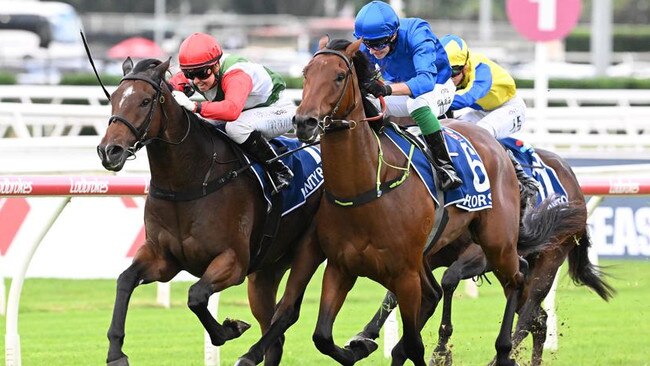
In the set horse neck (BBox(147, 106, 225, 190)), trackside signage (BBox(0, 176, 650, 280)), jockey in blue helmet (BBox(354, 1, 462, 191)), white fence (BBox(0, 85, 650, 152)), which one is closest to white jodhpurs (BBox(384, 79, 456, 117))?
jockey in blue helmet (BBox(354, 1, 462, 191))

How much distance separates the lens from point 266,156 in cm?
652

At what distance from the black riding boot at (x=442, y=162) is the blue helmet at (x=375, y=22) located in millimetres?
572

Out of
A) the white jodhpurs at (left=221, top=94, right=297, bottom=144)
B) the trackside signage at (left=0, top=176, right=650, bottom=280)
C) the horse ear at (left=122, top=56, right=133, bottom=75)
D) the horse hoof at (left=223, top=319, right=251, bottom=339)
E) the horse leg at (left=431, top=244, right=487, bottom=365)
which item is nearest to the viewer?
the horse ear at (left=122, top=56, right=133, bottom=75)

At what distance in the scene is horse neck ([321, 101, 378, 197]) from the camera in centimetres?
588

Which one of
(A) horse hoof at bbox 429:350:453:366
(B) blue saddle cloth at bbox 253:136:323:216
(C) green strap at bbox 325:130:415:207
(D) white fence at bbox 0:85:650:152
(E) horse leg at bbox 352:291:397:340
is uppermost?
(C) green strap at bbox 325:130:415:207

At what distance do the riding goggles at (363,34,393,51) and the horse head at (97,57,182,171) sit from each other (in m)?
0.93

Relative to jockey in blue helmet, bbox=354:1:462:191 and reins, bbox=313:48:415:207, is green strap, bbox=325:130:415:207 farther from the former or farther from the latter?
jockey in blue helmet, bbox=354:1:462:191

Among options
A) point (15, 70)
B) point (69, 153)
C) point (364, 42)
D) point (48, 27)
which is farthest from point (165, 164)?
point (48, 27)

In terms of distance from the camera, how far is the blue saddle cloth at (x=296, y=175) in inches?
256

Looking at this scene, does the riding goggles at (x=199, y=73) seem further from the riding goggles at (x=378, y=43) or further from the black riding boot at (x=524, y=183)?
the black riding boot at (x=524, y=183)

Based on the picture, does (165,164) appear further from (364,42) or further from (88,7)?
A: (88,7)

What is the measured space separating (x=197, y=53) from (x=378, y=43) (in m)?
0.84

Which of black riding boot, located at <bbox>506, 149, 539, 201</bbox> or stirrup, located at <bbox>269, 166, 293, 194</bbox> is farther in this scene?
black riding boot, located at <bbox>506, 149, 539, 201</bbox>

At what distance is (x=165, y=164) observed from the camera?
6137 millimetres
